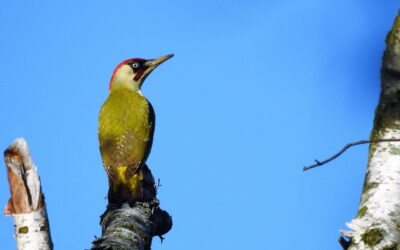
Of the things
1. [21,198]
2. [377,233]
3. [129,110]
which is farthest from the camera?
[129,110]

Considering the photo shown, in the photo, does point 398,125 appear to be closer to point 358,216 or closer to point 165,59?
point 358,216

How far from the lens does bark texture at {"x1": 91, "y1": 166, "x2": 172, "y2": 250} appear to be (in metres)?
3.42

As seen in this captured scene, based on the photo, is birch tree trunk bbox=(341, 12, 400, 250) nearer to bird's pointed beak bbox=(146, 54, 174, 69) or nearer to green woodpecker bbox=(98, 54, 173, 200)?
green woodpecker bbox=(98, 54, 173, 200)

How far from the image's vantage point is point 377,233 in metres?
2.72

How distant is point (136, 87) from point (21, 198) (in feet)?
15.4

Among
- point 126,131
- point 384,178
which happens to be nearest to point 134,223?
point 384,178

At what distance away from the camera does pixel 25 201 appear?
2385 mm

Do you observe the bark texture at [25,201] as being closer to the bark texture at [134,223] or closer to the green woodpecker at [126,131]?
the bark texture at [134,223]

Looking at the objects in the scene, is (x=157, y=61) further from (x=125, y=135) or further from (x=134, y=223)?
(x=134, y=223)

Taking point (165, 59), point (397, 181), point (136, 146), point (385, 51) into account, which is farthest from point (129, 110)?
point (397, 181)

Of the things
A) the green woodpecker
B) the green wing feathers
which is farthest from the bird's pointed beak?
the green wing feathers

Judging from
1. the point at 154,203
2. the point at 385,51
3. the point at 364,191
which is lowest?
the point at 154,203

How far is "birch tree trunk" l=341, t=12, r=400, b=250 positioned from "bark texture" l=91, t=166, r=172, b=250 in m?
1.22

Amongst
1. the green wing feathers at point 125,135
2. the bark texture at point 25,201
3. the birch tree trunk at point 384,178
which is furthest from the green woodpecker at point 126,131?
the bark texture at point 25,201
